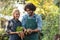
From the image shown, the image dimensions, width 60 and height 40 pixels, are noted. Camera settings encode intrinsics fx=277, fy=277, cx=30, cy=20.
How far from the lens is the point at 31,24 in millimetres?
5012

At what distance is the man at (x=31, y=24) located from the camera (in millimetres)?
4902

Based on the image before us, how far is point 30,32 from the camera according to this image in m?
4.91

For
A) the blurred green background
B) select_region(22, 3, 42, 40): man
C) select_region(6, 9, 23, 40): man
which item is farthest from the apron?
the blurred green background

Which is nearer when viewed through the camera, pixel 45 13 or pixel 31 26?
pixel 31 26

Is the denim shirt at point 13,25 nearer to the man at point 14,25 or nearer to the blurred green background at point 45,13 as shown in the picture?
the man at point 14,25

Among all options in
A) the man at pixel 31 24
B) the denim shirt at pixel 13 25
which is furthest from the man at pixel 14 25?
the man at pixel 31 24

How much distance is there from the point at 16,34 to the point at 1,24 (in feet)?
7.21

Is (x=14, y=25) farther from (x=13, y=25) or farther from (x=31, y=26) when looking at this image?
(x=31, y=26)

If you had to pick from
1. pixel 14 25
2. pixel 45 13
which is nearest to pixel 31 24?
pixel 14 25

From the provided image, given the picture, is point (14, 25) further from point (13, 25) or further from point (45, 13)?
point (45, 13)

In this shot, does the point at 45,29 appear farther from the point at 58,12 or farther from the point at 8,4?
the point at 8,4

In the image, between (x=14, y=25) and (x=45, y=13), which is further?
(x=45, y=13)

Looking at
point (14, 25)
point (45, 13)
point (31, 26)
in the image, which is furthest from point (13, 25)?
point (45, 13)

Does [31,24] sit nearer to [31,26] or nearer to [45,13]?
[31,26]
